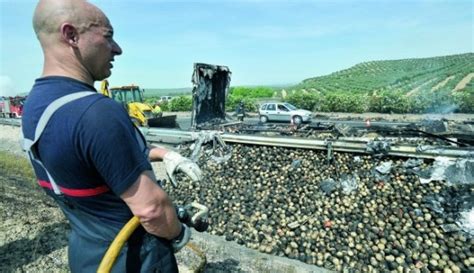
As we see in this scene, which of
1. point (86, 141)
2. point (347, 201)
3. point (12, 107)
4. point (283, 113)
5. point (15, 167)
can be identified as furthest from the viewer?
point (12, 107)

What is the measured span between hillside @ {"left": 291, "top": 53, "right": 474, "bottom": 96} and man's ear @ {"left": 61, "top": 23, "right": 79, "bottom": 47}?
34.6m

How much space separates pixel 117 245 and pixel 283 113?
75.5ft

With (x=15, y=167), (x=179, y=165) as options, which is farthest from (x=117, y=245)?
(x=15, y=167)

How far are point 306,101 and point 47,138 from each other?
3399 centimetres

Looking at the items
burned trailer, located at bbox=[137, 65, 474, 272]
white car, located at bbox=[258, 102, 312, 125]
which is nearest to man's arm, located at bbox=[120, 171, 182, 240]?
burned trailer, located at bbox=[137, 65, 474, 272]

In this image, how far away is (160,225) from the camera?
61.6 inches

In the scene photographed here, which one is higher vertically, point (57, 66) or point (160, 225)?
point (57, 66)

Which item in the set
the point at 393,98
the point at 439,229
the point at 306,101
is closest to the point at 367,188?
the point at 439,229

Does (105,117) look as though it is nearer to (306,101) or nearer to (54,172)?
(54,172)

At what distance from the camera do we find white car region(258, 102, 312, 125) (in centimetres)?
2341

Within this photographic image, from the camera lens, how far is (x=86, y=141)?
1344 mm

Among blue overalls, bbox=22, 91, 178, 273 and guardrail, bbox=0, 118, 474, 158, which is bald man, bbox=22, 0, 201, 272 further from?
guardrail, bbox=0, 118, 474, 158

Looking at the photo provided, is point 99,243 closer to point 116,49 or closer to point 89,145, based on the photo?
point 89,145

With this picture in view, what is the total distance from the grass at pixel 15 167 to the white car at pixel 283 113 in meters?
15.7
